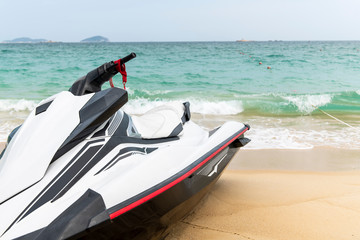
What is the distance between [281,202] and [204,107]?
491 cm

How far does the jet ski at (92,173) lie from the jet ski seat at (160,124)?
41 mm

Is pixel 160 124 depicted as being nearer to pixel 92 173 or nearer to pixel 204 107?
pixel 92 173

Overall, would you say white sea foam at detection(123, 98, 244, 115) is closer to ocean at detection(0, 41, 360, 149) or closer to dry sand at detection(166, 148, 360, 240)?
ocean at detection(0, 41, 360, 149)

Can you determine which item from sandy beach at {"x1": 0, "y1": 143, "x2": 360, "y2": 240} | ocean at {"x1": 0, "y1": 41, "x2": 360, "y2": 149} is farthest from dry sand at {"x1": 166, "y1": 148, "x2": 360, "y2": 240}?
ocean at {"x1": 0, "y1": 41, "x2": 360, "y2": 149}

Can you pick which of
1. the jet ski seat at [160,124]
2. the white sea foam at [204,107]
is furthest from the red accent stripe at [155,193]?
the white sea foam at [204,107]

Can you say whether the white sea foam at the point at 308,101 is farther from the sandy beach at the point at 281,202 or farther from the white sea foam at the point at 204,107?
the sandy beach at the point at 281,202

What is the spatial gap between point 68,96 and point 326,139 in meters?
4.32

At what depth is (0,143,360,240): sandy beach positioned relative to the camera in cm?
250

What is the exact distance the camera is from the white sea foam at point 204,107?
7543 mm

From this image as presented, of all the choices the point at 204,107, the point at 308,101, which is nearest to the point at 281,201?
the point at 204,107

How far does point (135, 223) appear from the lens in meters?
1.64

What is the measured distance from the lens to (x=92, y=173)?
5.50ft

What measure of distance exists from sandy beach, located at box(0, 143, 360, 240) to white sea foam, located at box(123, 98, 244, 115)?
10.9 feet

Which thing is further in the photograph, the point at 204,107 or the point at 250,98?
the point at 250,98
